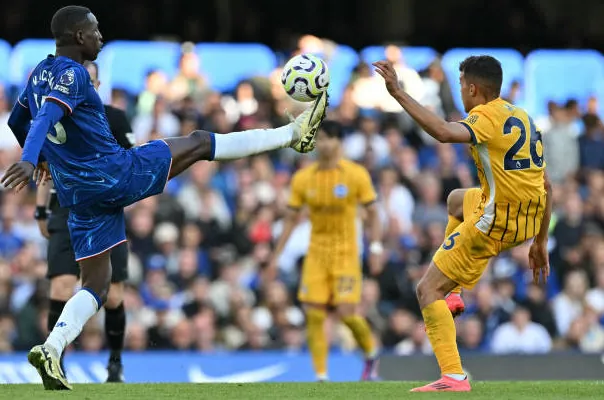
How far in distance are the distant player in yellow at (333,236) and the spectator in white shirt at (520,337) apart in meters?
2.95

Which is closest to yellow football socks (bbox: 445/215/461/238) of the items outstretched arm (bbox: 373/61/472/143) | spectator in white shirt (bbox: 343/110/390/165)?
outstretched arm (bbox: 373/61/472/143)

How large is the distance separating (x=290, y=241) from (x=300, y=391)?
7.78 metres

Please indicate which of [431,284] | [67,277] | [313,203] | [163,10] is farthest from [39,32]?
[431,284]

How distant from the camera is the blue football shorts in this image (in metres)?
7.98

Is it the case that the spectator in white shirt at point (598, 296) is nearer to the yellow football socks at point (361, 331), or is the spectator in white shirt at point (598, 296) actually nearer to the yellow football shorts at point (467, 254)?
the yellow football socks at point (361, 331)

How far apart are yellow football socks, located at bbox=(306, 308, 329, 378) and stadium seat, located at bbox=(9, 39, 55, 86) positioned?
6.78 metres

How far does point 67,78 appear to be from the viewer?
25.2ft

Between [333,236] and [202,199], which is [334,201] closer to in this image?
[333,236]

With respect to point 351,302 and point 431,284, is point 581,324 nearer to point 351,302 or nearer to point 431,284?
point 351,302

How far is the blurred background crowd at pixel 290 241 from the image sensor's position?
14.6 metres

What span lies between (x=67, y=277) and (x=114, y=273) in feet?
1.26

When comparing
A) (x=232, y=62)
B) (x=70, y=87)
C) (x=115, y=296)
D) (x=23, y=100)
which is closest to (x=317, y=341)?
(x=115, y=296)

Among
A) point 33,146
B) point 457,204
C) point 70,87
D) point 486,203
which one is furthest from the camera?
point 457,204

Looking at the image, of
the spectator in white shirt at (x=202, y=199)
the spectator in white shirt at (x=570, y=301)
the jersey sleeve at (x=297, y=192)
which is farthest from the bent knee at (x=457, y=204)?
the spectator in white shirt at (x=202, y=199)
